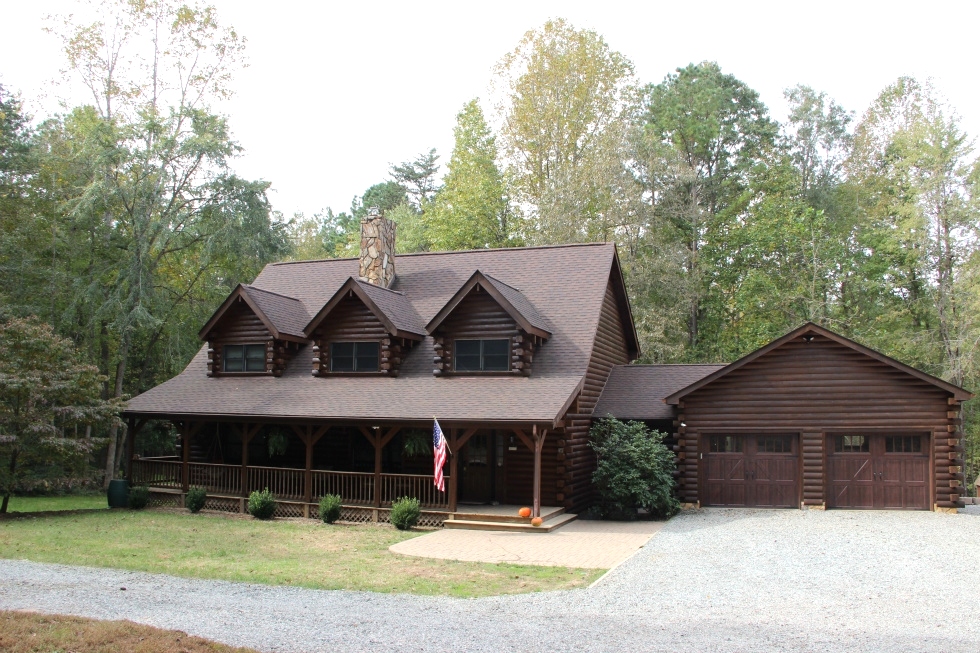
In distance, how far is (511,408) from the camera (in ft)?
59.4

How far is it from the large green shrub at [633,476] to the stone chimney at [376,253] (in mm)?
8437

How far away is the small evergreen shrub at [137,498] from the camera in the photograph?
2139 centimetres

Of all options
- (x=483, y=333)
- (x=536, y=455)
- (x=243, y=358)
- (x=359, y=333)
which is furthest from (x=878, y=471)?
(x=243, y=358)

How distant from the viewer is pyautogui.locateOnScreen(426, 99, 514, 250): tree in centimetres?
3681

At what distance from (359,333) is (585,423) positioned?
6266 mm

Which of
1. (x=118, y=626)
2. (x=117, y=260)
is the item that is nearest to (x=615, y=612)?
(x=118, y=626)

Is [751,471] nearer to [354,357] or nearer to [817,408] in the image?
[817,408]

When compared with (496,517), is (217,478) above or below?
above

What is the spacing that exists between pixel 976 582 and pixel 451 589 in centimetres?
741

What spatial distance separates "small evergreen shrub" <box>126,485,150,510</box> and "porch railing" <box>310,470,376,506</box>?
170 inches

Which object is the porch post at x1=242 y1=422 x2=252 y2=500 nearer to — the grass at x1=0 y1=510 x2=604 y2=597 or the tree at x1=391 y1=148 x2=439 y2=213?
the grass at x1=0 y1=510 x2=604 y2=597

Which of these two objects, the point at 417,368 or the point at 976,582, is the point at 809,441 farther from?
the point at 417,368

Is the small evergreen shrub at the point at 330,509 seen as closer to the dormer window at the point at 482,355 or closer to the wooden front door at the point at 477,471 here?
the wooden front door at the point at 477,471

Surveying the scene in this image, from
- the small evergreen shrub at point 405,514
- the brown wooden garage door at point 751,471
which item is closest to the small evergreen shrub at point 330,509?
the small evergreen shrub at point 405,514
